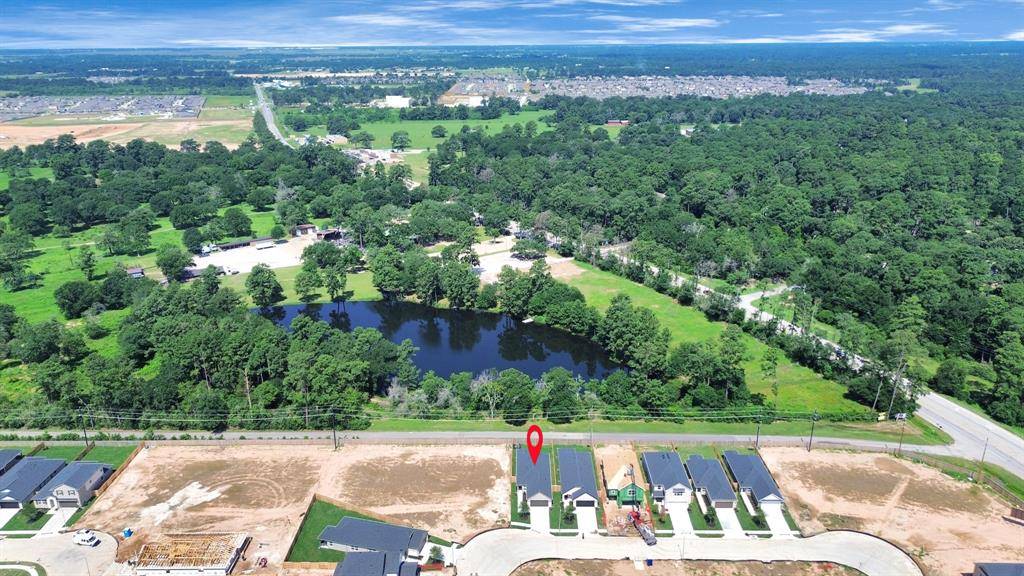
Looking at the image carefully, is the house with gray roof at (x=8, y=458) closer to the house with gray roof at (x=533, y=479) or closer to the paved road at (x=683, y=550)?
the paved road at (x=683, y=550)

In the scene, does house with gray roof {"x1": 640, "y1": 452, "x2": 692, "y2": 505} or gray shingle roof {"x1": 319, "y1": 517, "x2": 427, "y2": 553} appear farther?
house with gray roof {"x1": 640, "y1": 452, "x2": 692, "y2": 505}

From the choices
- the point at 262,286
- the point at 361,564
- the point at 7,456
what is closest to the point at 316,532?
the point at 361,564

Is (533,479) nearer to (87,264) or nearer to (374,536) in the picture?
(374,536)

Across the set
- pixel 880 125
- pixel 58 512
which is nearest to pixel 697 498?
pixel 58 512

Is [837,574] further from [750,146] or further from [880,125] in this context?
[880,125]

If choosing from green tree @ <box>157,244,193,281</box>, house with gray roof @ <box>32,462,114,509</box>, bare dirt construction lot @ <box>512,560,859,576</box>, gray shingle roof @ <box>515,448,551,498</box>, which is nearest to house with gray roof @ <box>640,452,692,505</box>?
bare dirt construction lot @ <box>512,560,859,576</box>

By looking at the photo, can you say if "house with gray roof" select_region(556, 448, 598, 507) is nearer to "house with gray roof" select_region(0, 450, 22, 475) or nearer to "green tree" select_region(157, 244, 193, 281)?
"house with gray roof" select_region(0, 450, 22, 475)

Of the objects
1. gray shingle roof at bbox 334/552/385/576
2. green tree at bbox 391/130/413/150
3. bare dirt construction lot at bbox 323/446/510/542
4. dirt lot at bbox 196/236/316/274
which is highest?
green tree at bbox 391/130/413/150
